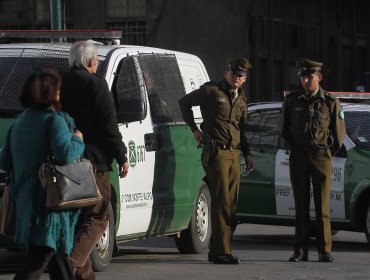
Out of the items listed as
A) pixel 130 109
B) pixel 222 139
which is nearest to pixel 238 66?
pixel 222 139

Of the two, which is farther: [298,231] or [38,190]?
[298,231]

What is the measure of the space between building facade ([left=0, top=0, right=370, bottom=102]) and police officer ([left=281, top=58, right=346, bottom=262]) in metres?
21.9

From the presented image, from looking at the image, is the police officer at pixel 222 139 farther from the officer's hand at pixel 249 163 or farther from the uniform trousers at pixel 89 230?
the uniform trousers at pixel 89 230

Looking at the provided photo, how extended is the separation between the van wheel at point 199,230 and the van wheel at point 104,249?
1.89m

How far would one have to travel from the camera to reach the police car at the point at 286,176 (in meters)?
13.9

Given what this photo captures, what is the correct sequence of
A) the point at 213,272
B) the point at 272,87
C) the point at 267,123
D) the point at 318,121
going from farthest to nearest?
the point at 272,87
the point at 267,123
the point at 318,121
the point at 213,272

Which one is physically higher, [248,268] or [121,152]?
[121,152]

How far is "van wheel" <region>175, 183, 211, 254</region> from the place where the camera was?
43.4ft

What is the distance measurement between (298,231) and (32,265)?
4.75 meters

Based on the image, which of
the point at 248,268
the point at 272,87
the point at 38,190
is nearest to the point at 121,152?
the point at 38,190

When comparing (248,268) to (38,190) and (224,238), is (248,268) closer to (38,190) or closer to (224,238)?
(224,238)

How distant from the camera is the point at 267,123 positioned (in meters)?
14.8

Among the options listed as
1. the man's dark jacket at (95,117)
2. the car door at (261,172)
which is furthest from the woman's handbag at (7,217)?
the car door at (261,172)

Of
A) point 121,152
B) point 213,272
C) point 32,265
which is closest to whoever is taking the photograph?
point 32,265
